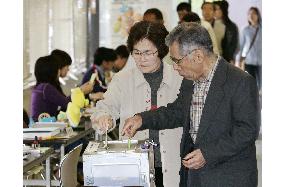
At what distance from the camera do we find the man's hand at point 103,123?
9.75 feet

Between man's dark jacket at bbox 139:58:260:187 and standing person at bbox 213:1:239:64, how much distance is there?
6.21m

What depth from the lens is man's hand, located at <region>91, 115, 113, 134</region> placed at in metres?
2.97

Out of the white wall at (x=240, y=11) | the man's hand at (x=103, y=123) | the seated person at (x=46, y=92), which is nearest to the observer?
the man's hand at (x=103, y=123)

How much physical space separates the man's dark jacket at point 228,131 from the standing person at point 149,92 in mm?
397

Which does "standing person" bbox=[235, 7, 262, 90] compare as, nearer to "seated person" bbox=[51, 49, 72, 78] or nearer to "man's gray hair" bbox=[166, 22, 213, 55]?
"seated person" bbox=[51, 49, 72, 78]

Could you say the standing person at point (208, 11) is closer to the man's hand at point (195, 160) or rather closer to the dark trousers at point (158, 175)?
the dark trousers at point (158, 175)

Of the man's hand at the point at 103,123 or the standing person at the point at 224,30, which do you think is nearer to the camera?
the man's hand at the point at 103,123

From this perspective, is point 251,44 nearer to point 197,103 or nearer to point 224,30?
point 224,30

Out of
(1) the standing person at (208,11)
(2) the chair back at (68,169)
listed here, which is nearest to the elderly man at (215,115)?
(2) the chair back at (68,169)

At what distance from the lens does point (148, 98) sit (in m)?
3.35

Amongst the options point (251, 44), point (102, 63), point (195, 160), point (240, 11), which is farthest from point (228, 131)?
point (240, 11)

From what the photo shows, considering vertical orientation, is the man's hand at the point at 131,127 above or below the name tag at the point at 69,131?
above

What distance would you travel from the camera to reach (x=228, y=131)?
2.73 meters
